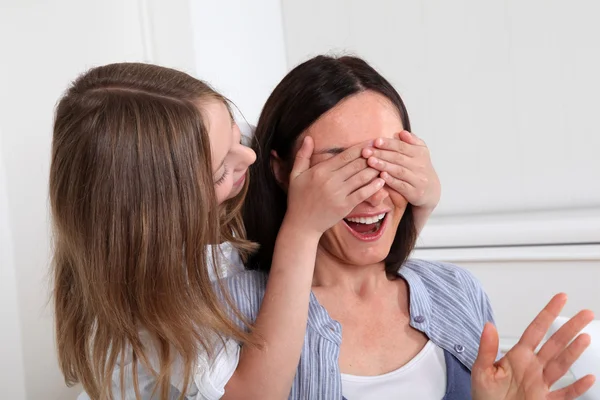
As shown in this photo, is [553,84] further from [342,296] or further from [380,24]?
[342,296]

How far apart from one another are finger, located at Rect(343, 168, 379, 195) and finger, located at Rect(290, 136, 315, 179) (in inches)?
3.9

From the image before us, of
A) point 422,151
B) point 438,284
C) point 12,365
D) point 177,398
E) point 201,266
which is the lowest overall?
point 12,365

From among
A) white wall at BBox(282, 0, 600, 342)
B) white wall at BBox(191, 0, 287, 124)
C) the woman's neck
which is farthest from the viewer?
white wall at BBox(191, 0, 287, 124)

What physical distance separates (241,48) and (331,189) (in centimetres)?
124

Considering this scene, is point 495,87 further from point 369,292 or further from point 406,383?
point 406,383

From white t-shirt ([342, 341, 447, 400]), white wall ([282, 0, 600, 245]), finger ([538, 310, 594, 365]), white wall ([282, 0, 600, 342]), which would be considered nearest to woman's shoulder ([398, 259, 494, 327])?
white t-shirt ([342, 341, 447, 400])

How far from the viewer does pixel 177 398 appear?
1.29 meters

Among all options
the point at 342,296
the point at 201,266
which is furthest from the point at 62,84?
the point at 342,296

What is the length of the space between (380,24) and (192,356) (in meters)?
1.49

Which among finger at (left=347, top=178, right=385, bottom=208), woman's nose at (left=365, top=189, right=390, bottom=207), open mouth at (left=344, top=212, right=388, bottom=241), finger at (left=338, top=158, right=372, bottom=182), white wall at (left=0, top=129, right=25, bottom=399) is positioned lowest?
white wall at (left=0, top=129, right=25, bottom=399)

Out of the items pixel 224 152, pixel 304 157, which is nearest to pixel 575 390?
pixel 304 157

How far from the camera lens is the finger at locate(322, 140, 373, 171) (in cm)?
124

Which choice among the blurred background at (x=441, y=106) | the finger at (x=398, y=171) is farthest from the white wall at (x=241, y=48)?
the finger at (x=398, y=171)

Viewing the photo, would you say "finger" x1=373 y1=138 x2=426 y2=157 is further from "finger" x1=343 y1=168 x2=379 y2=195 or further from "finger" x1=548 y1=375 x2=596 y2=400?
"finger" x1=548 y1=375 x2=596 y2=400
